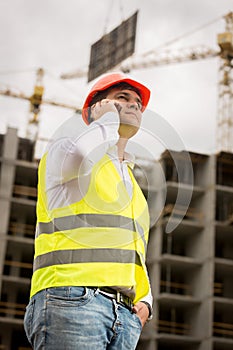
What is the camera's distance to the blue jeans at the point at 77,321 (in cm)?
220

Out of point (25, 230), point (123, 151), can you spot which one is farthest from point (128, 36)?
point (123, 151)

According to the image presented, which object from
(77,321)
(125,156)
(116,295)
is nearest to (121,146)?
(125,156)

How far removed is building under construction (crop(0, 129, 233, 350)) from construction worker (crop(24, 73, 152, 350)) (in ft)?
109

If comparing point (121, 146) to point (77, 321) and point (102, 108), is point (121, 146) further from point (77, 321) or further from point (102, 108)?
point (77, 321)

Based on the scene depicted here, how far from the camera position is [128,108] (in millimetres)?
2486

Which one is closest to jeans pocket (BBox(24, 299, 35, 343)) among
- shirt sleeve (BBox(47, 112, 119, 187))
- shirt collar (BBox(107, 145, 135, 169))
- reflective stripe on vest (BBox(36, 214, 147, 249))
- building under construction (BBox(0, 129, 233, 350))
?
reflective stripe on vest (BBox(36, 214, 147, 249))

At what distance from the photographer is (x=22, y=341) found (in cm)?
3616

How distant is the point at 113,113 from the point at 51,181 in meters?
0.31

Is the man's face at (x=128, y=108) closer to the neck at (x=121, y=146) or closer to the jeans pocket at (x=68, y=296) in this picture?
the neck at (x=121, y=146)

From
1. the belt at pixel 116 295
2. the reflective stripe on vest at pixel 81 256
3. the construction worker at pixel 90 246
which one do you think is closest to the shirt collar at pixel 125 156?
the construction worker at pixel 90 246

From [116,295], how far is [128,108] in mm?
626

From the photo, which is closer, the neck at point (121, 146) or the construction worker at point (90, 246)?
the construction worker at point (90, 246)

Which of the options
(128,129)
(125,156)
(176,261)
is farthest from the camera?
(176,261)

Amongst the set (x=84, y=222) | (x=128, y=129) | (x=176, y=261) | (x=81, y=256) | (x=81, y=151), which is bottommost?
(x=81, y=256)
